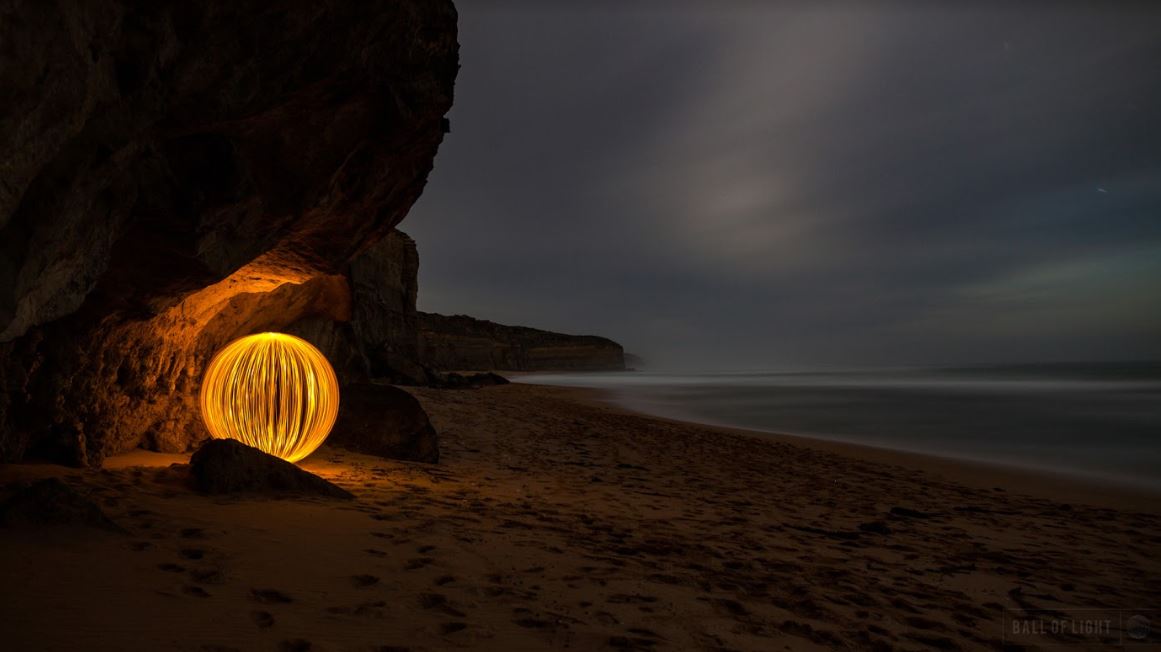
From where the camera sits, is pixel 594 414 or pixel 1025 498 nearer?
pixel 1025 498

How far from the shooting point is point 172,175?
3.15 metres

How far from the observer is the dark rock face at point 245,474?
384 centimetres

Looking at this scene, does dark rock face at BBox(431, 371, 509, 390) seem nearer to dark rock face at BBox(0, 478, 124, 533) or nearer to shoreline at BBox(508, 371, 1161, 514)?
shoreline at BBox(508, 371, 1161, 514)

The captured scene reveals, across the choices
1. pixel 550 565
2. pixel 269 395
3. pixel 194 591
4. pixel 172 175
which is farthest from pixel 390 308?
pixel 194 591

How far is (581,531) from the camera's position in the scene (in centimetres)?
378

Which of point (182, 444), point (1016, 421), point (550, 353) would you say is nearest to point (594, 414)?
point (182, 444)

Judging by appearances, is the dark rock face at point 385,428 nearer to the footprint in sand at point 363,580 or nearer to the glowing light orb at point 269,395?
the glowing light orb at point 269,395

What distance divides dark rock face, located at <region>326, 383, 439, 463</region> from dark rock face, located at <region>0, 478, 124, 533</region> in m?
3.71

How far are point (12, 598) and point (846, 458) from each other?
32.9ft

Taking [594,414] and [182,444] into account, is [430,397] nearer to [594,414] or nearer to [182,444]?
[594,414]

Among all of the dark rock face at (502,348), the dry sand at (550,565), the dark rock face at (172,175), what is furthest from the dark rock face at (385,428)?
the dark rock face at (502,348)

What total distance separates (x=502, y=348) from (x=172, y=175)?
175 ft

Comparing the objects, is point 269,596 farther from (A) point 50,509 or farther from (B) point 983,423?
(B) point 983,423

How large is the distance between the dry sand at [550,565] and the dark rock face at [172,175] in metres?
0.70
